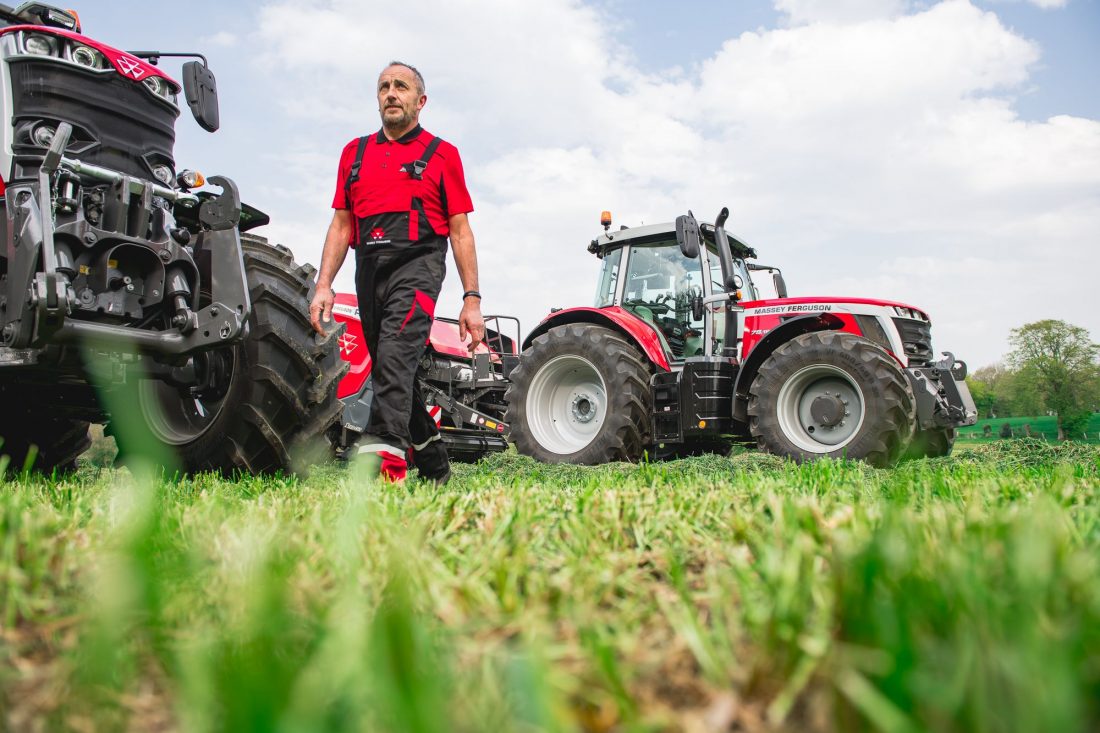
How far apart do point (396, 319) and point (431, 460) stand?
80 cm

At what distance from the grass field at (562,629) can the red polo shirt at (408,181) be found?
2.42 m

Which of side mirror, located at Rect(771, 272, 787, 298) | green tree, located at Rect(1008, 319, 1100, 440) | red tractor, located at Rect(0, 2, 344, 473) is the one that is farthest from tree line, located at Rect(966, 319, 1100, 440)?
red tractor, located at Rect(0, 2, 344, 473)

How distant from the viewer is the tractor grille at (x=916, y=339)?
7.16 m

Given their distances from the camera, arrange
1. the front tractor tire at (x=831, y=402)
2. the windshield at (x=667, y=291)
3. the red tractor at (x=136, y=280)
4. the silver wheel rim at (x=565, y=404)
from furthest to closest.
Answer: the silver wheel rim at (x=565, y=404)
the windshield at (x=667, y=291)
the front tractor tire at (x=831, y=402)
the red tractor at (x=136, y=280)

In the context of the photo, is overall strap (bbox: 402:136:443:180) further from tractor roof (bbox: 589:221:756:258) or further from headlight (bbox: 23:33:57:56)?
tractor roof (bbox: 589:221:756:258)

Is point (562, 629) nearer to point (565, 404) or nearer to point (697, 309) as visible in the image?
point (697, 309)

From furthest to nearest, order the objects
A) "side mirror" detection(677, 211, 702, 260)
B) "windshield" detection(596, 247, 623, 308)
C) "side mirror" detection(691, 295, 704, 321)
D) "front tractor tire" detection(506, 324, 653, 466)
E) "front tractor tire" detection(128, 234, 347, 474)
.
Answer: "windshield" detection(596, 247, 623, 308) < "side mirror" detection(691, 295, 704, 321) < "front tractor tire" detection(506, 324, 653, 466) < "side mirror" detection(677, 211, 702, 260) < "front tractor tire" detection(128, 234, 347, 474)

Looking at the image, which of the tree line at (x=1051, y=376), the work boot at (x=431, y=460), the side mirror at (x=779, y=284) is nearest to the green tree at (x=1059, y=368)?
the tree line at (x=1051, y=376)

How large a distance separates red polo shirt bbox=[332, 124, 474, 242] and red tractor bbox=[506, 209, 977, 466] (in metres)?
3.39

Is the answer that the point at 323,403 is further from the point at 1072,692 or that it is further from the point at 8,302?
the point at 1072,692

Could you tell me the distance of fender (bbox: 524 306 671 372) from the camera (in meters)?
7.86

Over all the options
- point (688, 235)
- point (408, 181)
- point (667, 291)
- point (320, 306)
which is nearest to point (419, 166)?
point (408, 181)

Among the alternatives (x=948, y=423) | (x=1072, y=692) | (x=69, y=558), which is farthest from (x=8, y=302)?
(x=948, y=423)

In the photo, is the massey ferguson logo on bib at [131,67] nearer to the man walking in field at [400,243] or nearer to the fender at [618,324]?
the man walking in field at [400,243]
